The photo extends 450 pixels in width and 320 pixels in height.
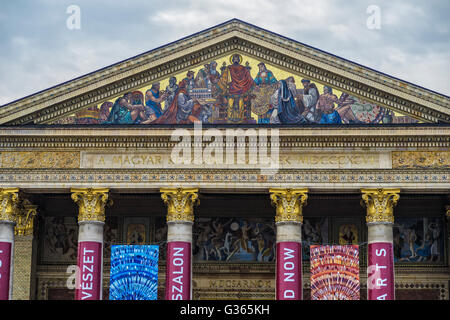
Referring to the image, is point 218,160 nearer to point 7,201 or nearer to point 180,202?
point 180,202

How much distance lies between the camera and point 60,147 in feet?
98.7

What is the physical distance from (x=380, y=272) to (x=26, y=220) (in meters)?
12.8

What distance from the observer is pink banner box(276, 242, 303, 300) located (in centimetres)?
2864

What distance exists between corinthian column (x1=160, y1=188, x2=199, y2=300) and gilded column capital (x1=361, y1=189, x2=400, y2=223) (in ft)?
18.5

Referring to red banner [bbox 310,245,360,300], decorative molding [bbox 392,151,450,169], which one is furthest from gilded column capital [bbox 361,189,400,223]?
red banner [bbox 310,245,360,300]

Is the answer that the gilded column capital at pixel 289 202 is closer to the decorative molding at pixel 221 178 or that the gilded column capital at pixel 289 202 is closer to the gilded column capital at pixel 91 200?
the decorative molding at pixel 221 178

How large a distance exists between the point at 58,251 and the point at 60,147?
5.29m

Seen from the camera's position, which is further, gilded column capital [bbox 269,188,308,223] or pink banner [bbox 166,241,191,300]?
gilded column capital [bbox 269,188,308,223]

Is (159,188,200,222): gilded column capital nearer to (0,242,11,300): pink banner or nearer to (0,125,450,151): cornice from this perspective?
(0,125,450,151): cornice

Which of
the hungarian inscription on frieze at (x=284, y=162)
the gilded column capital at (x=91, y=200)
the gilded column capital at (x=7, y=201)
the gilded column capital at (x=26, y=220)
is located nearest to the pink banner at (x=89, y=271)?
the gilded column capital at (x=91, y=200)

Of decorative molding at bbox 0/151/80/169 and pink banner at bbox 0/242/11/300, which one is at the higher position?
decorative molding at bbox 0/151/80/169

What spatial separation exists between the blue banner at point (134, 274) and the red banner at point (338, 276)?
202 inches

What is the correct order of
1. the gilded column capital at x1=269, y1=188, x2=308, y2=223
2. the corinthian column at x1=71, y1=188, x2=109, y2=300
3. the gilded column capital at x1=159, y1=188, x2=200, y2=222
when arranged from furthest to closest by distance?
the gilded column capital at x1=159, y1=188, x2=200, y2=222, the gilded column capital at x1=269, y1=188, x2=308, y2=223, the corinthian column at x1=71, y1=188, x2=109, y2=300
